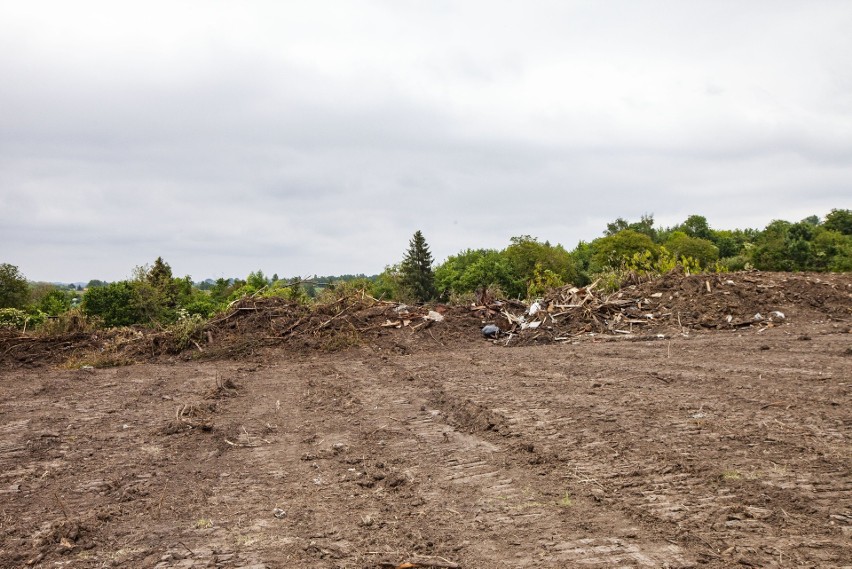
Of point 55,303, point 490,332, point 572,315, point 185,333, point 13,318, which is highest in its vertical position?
point 55,303

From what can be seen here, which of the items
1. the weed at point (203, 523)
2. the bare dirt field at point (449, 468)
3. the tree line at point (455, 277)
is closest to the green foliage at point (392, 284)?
the tree line at point (455, 277)

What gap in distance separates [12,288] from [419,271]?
3529 cm

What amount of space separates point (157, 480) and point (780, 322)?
49.5 feet

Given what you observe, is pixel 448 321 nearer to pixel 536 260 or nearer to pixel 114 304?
pixel 114 304

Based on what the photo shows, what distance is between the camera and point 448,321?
16.1 m

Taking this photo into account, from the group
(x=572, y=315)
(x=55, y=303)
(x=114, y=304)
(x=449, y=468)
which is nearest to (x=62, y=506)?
(x=449, y=468)

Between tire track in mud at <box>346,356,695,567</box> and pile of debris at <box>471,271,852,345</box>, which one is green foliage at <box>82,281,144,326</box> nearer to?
pile of debris at <box>471,271,852,345</box>

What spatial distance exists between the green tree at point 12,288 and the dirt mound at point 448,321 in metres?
27.8

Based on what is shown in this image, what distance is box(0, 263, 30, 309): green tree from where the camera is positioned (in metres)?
37.1

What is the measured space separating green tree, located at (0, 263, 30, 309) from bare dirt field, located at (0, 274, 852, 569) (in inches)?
1303

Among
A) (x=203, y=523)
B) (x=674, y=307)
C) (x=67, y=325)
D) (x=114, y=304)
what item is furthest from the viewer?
(x=114, y=304)

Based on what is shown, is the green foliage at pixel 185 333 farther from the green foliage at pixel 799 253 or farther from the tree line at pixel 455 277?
the green foliage at pixel 799 253

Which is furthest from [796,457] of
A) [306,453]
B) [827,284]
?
[827,284]

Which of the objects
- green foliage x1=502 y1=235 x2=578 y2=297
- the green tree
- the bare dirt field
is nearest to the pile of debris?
the bare dirt field
